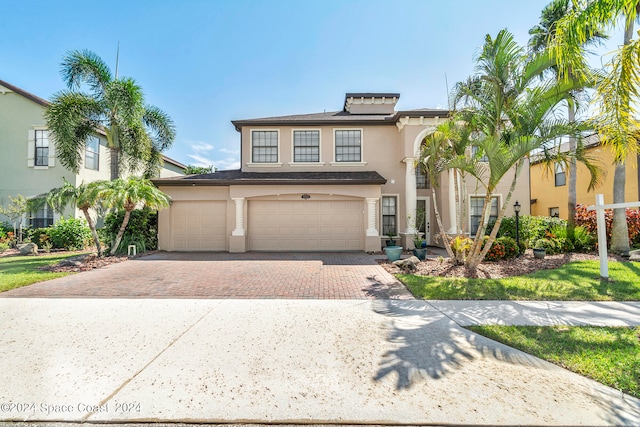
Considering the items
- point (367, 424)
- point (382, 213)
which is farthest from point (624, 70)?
point (382, 213)

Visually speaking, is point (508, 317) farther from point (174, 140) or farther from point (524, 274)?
point (174, 140)

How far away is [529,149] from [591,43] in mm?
10105

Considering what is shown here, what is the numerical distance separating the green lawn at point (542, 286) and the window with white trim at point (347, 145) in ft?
27.7

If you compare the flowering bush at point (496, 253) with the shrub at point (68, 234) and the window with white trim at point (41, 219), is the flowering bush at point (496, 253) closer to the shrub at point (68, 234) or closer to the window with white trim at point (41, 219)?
the shrub at point (68, 234)

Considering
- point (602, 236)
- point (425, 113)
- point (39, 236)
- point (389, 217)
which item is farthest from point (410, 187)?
point (39, 236)

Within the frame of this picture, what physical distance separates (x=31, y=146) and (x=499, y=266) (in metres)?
22.6

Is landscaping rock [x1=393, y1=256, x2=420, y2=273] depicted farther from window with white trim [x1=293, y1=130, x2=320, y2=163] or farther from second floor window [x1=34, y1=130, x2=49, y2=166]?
second floor window [x1=34, y1=130, x2=49, y2=166]

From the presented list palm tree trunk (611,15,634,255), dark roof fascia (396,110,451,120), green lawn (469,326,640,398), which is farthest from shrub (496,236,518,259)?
dark roof fascia (396,110,451,120)

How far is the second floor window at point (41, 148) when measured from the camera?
15.1 meters

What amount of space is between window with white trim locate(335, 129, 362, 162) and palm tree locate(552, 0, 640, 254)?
9592 millimetres

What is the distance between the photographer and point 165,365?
3430 mm

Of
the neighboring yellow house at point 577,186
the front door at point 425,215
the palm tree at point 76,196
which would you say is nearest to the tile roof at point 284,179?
the front door at point 425,215

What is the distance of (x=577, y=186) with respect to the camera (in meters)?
17.7

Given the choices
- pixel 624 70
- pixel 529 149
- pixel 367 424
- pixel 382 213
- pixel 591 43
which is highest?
pixel 591 43
